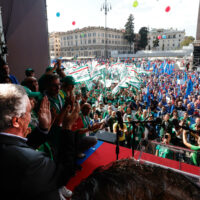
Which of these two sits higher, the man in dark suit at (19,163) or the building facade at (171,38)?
the building facade at (171,38)

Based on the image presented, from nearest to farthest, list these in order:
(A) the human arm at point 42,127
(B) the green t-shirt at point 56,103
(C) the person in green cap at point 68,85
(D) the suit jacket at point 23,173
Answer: (D) the suit jacket at point 23,173, (A) the human arm at point 42,127, (B) the green t-shirt at point 56,103, (C) the person in green cap at point 68,85

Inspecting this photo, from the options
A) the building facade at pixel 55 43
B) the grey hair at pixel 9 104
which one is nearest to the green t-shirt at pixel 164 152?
the grey hair at pixel 9 104

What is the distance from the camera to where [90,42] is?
7100 centimetres

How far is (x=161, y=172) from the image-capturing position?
0.55m

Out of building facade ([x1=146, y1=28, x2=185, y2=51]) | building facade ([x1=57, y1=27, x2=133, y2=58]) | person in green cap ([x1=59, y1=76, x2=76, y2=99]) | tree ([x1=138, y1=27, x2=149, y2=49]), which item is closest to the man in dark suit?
person in green cap ([x1=59, y1=76, x2=76, y2=99])

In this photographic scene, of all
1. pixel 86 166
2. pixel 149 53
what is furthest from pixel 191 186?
pixel 149 53

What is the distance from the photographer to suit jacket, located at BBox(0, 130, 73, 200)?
31.0 inches

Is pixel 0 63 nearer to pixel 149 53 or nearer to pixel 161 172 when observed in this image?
pixel 161 172

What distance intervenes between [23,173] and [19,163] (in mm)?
55

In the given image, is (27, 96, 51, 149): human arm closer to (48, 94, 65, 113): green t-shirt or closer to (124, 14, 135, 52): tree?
(48, 94, 65, 113): green t-shirt

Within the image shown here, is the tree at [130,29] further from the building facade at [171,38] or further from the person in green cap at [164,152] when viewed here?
the person in green cap at [164,152]

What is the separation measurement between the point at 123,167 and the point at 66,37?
270 feet

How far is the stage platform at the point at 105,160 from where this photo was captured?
2281 mm

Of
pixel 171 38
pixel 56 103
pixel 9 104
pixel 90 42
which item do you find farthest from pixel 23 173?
pixel 171 38
